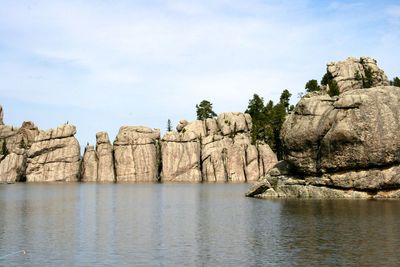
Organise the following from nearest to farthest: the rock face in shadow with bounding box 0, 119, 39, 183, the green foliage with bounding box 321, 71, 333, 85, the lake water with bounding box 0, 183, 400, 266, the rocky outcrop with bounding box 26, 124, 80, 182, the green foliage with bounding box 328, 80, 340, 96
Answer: the lake water with bounding box 0, 183, 400, 266 < the green foliage with bounding box 328, 80, 340, 96 < the green foliage with bounding box 321, 71, 333, 85 < the rocky outcrop with bounding box 26, 124, 80, 182 < the rock face in shadow with bounding box 0, 119, 39, 183

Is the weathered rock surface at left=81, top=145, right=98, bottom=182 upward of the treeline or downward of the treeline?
downward

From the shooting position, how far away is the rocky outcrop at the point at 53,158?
555 feet

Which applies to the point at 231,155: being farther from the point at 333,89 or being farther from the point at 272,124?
the point at 333,89

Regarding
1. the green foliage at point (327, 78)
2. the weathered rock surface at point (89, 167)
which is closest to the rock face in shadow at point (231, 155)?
the weathered rock surface at point (89, 167)

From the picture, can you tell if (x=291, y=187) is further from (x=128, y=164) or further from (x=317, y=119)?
(x=128, y=164)

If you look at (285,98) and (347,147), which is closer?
(347,147)

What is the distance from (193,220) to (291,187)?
91.9 ft

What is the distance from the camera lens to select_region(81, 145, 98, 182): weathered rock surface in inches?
6772

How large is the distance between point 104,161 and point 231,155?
143 feet

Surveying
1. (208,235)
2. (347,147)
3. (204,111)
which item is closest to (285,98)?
(204,111)

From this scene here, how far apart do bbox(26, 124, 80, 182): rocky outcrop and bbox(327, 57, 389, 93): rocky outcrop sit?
88136 millimetres

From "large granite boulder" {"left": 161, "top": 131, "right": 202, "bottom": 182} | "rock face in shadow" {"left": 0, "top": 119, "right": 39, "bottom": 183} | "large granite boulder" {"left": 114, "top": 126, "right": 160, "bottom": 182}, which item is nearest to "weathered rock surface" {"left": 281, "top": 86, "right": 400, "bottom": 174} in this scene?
"large granite boulder" {"left": 161, "top": 131, "right": 202, "bottom": 182}

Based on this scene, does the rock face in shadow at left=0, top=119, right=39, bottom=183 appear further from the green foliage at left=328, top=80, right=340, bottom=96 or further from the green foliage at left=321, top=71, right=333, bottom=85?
the green foliage at left=328, top=80, right=340, bottom=96

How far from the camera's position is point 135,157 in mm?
170250
